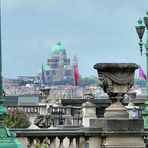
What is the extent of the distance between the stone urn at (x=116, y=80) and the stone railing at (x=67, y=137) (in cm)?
43

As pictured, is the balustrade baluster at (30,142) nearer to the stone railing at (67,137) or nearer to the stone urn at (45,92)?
the stone railing at (67,137)

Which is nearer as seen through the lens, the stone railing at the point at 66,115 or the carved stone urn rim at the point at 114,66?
the carved stone urn rim at the point at 114,66

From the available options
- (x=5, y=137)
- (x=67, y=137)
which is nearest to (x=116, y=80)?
(x=67, y=137)

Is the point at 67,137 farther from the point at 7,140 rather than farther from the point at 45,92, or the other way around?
the point at 45,92

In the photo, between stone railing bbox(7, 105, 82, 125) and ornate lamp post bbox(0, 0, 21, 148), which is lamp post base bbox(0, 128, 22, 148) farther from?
stone railing bbox(7, 105, 82, 125)

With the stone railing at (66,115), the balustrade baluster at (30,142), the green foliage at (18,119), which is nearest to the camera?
the balustrade baluster at (30,142)

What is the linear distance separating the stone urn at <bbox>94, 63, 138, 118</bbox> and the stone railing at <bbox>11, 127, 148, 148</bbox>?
0.43 meters

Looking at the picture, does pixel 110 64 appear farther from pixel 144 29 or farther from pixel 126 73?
pixel 144 29

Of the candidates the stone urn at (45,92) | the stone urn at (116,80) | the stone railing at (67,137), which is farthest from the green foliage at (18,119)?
the stone railing at (67,137)

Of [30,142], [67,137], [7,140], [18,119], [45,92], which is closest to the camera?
[7,140]

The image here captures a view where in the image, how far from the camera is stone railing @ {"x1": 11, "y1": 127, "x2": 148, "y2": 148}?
16891mm

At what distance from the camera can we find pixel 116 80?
17.2 metres

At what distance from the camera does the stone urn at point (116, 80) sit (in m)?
17.2

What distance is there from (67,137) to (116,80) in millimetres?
1211
